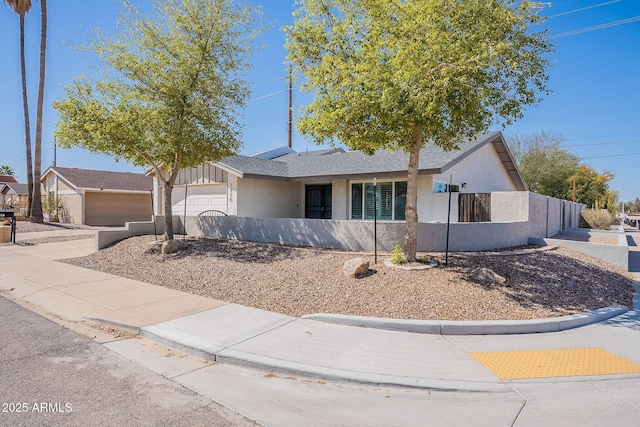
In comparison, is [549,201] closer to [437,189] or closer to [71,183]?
[437,189]

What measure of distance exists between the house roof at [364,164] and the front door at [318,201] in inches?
46.3

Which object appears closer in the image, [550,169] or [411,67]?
[411,67]

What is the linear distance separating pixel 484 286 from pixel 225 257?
652 cm

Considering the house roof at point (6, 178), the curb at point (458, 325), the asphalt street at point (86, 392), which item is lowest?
the asphalt street at point (86, 392)

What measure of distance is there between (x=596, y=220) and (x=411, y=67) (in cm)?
2794

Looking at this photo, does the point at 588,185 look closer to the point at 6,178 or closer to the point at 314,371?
the point at 314,371

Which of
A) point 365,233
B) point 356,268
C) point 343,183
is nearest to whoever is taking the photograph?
point 356,268

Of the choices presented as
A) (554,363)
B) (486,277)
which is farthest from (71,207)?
(554,363)

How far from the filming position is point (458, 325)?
554 cm

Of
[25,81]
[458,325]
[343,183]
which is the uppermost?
[25,81]

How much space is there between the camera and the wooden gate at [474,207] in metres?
13.9

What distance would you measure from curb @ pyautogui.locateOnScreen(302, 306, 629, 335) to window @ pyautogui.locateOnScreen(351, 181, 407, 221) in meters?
9.84

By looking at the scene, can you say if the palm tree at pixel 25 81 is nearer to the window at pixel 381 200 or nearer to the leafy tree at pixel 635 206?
the window at pixel 381 200

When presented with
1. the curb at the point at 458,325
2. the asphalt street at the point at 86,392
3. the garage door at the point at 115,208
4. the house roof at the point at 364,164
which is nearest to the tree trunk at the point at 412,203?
the curb at the point at 458,325
